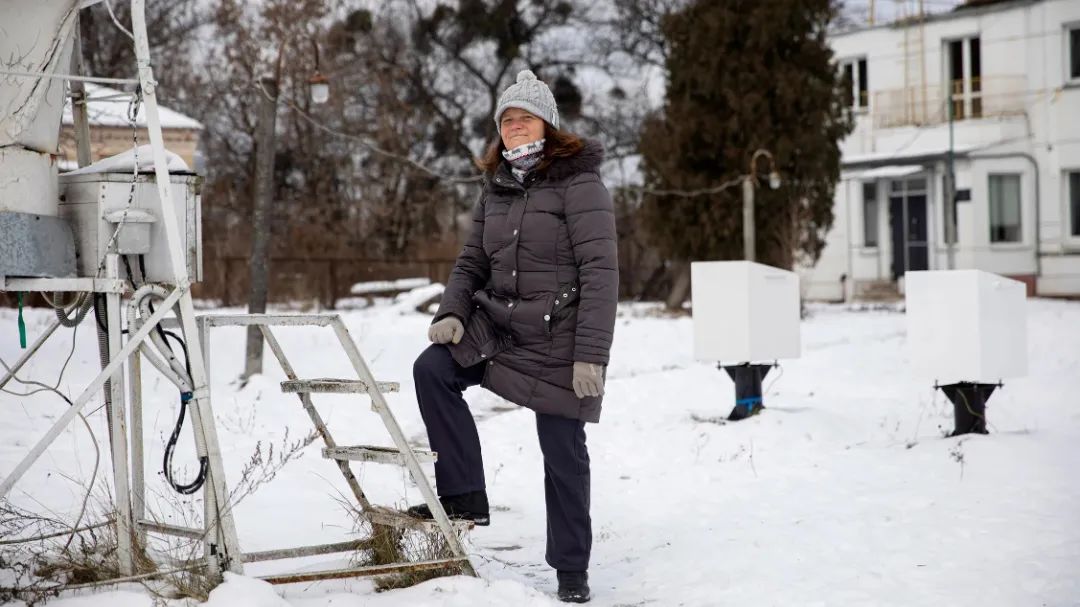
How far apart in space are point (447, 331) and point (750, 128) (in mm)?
19124

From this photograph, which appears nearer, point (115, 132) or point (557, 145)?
point (557, 145)

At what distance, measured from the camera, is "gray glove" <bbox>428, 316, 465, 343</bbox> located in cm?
432

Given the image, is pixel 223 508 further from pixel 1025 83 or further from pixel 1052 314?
pixel 1025 83

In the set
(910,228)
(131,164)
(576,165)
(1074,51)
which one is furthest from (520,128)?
(1074,51)

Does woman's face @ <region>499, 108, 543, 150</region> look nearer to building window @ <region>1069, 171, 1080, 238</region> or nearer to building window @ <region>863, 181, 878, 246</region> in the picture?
building window @ <region>1069, 171, 1080, 238</region>

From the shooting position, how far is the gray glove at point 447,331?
4.32m

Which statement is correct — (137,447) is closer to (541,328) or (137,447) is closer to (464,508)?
(464,508)

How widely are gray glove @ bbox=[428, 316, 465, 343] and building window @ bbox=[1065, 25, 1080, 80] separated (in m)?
26.9

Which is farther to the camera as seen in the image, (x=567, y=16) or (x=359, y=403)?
(x=567, y=16)

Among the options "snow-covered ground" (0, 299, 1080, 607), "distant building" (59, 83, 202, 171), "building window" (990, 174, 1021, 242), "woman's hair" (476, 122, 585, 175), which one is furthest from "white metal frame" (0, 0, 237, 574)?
"building window" (990, 174, 1021, 242)

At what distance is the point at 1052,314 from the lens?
2047 cm

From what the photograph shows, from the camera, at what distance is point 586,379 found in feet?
13.8

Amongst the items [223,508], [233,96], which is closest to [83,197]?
[223,508]

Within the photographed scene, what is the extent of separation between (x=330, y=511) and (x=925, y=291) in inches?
170
